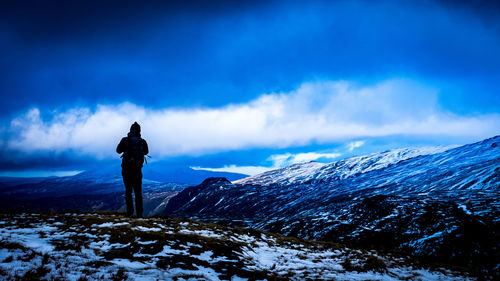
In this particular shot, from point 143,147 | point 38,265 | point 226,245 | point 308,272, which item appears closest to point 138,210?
point 143,147

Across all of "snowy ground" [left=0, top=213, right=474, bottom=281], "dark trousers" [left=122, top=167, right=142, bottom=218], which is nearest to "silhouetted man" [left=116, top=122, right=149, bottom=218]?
"dark trousers" [left=122, top=167, right=142, bottom=218]

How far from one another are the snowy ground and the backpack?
5567 mm

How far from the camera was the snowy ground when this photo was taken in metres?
8.84

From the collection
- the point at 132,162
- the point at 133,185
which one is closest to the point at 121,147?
the point at 132,162

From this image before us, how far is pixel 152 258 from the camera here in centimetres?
1097

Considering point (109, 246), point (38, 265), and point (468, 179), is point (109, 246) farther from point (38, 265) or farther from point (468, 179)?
point (468, 179)

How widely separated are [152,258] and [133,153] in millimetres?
12792

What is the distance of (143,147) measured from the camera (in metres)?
22.3

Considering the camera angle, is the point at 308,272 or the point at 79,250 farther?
the point at 308,272

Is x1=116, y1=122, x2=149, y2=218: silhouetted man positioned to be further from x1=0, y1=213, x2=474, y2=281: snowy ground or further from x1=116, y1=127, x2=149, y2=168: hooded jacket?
x1=0, y1=213, x2=474, y2=281: snowy ground

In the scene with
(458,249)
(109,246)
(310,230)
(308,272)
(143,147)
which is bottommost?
(310,230)

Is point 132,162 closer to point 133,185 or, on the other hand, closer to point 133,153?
point 133,153

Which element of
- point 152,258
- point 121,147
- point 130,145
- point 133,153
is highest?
point 130,145

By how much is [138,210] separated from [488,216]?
89.2 meters
